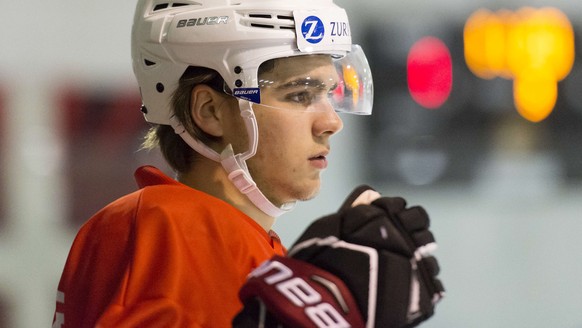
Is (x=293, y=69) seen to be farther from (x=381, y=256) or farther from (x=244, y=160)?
(x=381, y=256)

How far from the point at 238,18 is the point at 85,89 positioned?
8.02ft

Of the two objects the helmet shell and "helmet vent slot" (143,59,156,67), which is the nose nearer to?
the helmet shell

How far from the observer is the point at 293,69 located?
69.7 inches

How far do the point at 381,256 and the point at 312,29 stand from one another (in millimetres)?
448

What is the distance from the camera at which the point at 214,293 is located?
1.56 metres

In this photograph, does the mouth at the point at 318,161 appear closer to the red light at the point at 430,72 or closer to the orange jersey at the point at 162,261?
the orange jersey at the point at 162,261

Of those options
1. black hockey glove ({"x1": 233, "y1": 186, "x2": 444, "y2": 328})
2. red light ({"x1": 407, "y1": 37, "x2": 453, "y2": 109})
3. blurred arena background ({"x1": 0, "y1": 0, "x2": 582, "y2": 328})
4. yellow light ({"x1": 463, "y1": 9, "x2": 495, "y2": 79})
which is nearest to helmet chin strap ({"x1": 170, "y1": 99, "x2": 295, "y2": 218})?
black hockey glove ({"x1": 233, "y1": 186, "x2": 444, "y2": 328})

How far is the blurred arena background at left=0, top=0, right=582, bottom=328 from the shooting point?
13.2 feet

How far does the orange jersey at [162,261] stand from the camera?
5.04 ft

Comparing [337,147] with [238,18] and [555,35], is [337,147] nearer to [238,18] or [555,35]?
[555,35]

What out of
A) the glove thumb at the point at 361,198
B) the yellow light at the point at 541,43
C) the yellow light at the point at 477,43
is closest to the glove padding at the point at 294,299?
the glove thumb at the point at 361,198

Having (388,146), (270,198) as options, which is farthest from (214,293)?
(388,146)

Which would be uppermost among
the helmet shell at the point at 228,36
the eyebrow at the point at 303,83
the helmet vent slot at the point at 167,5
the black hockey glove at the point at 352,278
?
the helmet vent slot at the point at 167,5

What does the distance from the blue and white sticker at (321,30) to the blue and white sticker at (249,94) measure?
0.10 metres
